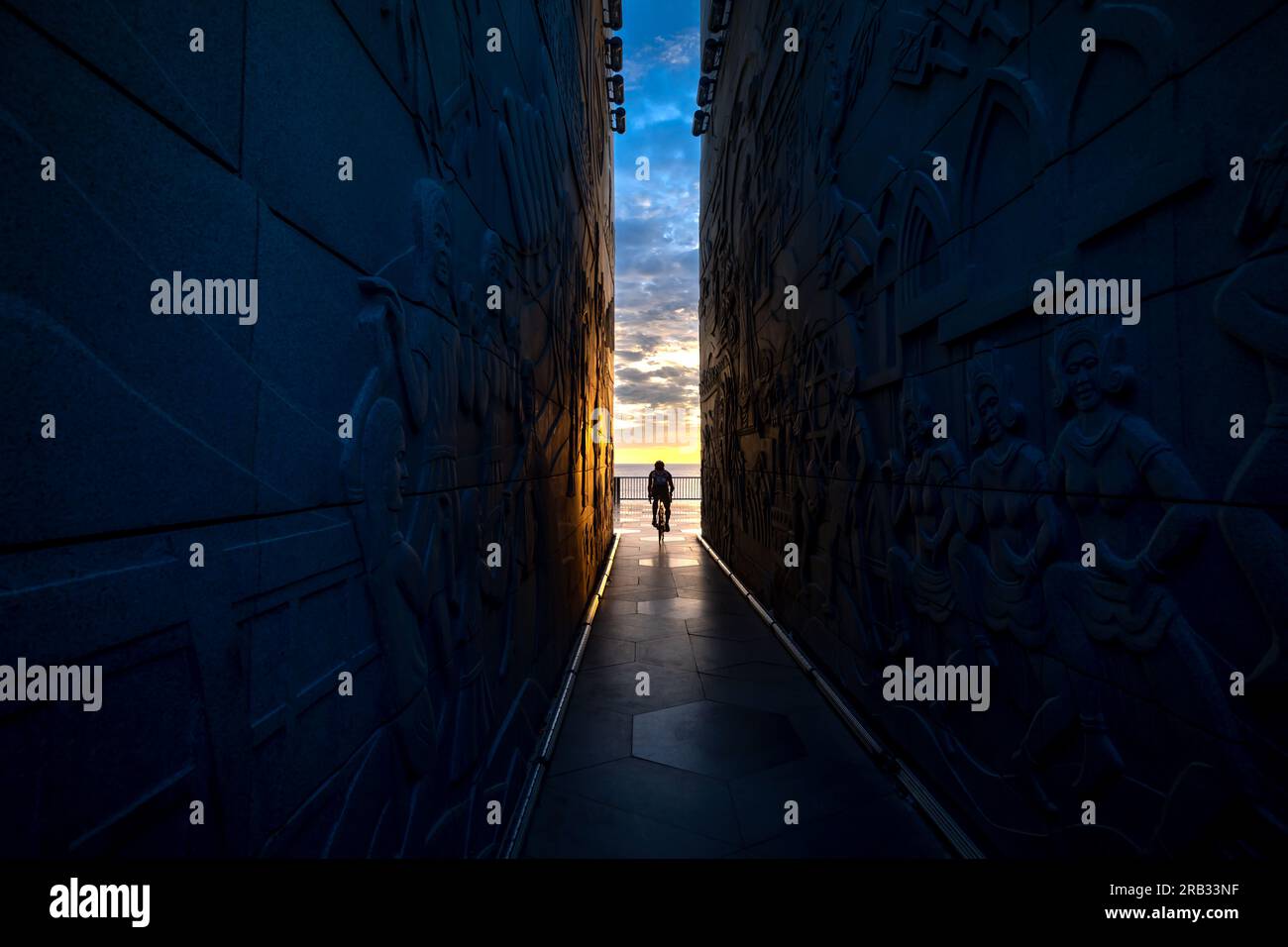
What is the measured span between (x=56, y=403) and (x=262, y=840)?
3.31ft

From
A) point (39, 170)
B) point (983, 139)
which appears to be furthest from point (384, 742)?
point (983, 139)

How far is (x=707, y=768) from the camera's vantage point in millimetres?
3643

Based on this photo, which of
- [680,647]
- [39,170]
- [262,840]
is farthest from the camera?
[680,647]

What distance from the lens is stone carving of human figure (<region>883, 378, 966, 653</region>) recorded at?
123 inches

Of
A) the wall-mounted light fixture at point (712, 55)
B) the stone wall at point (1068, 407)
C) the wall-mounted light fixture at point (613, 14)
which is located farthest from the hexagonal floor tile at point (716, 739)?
the wall-mounted light fixture at point (613, 14)

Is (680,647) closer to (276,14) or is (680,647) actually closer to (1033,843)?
(1033,843)

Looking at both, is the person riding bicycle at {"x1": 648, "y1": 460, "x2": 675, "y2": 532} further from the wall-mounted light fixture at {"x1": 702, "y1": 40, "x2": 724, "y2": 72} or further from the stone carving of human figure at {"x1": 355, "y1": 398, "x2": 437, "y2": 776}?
the stone carving of human figure at {"x1": 355, "y1": 398, "x2": 437, "y2": 776}

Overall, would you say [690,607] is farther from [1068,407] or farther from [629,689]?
[1068,407]

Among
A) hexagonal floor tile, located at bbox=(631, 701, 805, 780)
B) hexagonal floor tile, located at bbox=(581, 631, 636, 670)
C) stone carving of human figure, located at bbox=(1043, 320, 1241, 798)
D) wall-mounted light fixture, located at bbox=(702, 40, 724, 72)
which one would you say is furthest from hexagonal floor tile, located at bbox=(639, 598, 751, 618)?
wall-mounted light fixture, located at bbox=(702, 40, 724, 72)

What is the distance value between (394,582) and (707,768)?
2.83 meters

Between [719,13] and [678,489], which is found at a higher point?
[719,13]

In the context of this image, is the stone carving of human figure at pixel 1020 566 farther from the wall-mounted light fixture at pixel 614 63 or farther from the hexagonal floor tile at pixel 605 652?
the wall-mounted light fixture at pixel 614 63

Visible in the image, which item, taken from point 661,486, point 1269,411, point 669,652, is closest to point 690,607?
point 669,652

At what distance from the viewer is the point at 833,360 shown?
483 centimetres
